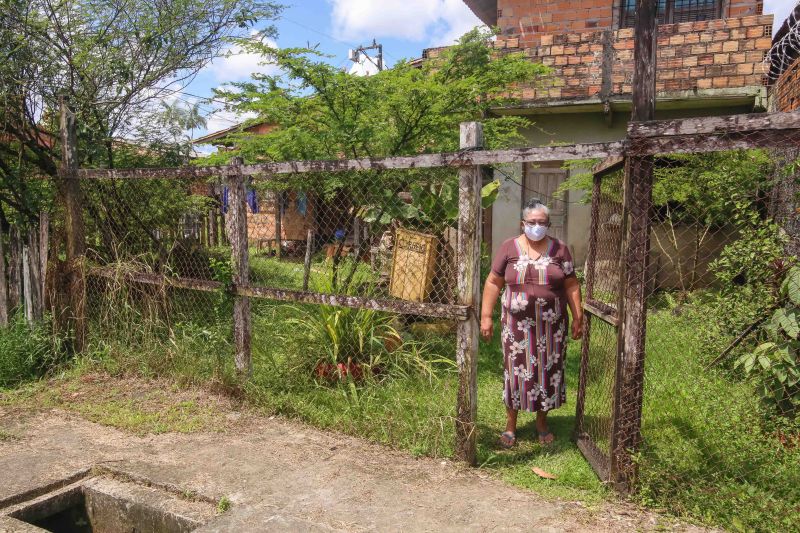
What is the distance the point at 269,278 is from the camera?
22.9ft

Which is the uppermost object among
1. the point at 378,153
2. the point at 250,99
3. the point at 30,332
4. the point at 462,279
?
the point at 250,99

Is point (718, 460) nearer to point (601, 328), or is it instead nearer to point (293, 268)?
point (601, 328)

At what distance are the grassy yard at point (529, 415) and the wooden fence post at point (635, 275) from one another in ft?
0.47

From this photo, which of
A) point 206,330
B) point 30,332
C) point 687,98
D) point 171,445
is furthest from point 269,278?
point 687,98

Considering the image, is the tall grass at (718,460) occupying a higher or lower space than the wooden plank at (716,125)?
lower

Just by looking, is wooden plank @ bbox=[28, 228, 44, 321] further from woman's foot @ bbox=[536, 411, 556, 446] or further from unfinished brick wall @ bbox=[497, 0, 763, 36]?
unfinished brick wall @ bbox=[497, 0, 763, 36]

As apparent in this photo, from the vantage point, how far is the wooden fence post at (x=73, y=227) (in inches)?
219

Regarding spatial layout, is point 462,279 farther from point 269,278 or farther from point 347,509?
point 269,278

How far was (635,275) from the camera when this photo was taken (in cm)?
321

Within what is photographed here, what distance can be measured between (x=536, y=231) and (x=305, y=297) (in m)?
1.75

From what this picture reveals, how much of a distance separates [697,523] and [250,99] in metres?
5.33

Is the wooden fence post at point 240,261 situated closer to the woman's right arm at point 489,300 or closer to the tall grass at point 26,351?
the woman's right arm at point 489,300

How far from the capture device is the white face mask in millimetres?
3822

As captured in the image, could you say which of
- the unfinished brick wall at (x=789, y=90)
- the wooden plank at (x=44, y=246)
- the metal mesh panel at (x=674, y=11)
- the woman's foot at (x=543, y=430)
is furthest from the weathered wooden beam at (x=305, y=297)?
the metal mesh panel at (x=674, y=11)
